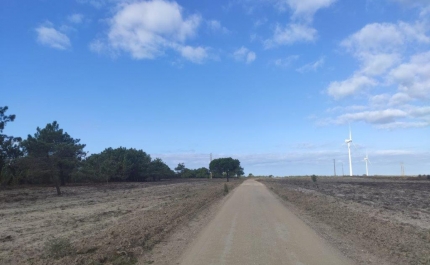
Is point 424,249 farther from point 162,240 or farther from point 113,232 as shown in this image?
point 113,232

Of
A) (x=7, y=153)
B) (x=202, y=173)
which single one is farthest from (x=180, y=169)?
(x=7, y=153)

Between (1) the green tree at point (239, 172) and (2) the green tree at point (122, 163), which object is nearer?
(2) the green tree at point (122, 163)

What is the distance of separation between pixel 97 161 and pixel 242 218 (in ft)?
214

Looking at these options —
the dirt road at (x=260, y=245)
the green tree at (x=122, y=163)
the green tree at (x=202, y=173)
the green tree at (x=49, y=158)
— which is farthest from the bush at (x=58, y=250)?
the green tree at (x=202, y=173)

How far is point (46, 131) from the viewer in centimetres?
4947

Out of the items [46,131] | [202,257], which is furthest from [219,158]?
[202,257]

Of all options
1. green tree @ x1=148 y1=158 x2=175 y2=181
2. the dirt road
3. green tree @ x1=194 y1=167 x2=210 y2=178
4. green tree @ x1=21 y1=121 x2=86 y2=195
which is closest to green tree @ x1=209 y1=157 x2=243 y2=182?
green tree @ x1=194 y1=167 x2=210 y2=178

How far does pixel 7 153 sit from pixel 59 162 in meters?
6.84

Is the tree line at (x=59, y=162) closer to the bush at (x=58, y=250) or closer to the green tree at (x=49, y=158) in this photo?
the green tree at (x=49, y=158)

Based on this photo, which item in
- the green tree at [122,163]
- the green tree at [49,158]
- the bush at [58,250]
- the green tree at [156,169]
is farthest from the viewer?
the green tree at [156,169]

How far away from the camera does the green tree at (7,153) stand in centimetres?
3722

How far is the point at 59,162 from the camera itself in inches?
1479

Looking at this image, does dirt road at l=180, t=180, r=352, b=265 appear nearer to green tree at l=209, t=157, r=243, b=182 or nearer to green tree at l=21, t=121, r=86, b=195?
green tree at l=21, t=121, r=86, b=195

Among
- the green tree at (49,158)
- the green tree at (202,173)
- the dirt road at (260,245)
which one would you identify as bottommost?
the dirt road at (260,245)
